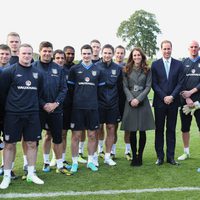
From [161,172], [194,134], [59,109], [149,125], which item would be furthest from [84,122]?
[194,134]

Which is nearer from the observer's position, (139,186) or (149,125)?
(139,186)

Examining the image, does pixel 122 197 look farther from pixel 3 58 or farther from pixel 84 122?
pixel 3 58

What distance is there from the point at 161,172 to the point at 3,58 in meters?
3.39

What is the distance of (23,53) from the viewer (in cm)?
566

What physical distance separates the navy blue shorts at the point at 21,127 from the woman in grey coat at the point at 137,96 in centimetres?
187

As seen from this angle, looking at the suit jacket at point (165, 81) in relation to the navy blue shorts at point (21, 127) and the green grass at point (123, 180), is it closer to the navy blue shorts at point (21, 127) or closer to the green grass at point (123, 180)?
the green grass at point (123, 180)

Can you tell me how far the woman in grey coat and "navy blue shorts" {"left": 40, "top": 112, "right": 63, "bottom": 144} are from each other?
4.40 ft

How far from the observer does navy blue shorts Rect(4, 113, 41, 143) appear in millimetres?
5656

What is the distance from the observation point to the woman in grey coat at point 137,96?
6836 millimetres

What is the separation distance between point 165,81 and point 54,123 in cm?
231

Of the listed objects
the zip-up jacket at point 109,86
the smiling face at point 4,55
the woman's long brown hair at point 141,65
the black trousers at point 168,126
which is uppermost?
the smiling face at point 4,55

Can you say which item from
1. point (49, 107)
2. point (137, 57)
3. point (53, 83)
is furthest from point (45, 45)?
point (137, 57)

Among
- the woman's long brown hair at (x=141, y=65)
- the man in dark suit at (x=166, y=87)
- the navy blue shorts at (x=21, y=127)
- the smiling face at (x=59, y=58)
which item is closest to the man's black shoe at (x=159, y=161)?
the man in dark suit at (x=166, y=87)

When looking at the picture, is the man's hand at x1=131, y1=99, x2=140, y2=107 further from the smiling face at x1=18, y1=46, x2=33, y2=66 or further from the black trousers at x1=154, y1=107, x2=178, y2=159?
the smiling face at x1=18, y1=46, x2=33, y2=66
